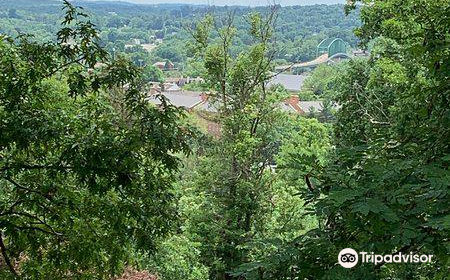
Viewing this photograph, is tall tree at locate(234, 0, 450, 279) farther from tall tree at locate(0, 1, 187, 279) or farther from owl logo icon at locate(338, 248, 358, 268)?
tall tree at locate(0, 1, 187, 279)

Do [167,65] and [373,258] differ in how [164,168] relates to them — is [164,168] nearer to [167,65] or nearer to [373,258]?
[373,258]

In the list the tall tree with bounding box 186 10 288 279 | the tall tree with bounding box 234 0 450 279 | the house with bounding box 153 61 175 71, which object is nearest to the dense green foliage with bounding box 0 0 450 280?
the tall tree with bounding box 234 0 450 279

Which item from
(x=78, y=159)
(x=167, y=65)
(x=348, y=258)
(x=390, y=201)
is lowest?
(x=167, y=65)

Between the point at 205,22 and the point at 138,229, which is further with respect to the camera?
the point at 205,22

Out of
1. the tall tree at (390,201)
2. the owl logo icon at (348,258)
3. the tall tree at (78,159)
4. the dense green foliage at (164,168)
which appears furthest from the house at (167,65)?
the owl logo icon at (348,258)

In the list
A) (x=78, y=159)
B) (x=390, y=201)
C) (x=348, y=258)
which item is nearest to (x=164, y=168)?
(x=78, y=159)

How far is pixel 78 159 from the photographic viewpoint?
3201 mm

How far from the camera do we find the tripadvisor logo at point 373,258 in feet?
5.44

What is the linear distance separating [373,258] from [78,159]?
2077 mm

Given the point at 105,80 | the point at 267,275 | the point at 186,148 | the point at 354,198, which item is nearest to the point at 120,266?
the point at 186,148

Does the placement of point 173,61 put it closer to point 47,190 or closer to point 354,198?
point 47,190

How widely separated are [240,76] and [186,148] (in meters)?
6.91

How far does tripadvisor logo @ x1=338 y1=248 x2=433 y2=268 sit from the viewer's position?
5.44 feet

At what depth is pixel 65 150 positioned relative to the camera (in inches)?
128
